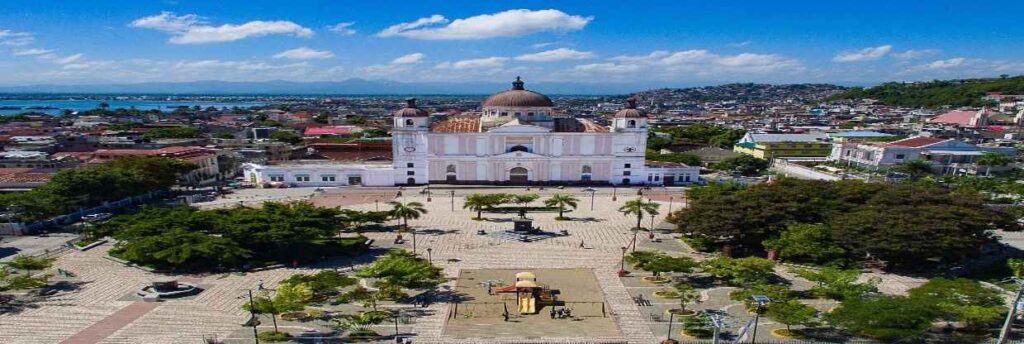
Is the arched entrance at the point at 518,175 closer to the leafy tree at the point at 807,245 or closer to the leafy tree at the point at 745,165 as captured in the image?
the leafy tree at the point at 745,165

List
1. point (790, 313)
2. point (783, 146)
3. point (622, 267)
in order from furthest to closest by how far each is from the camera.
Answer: point (783, 146) < point (622, 267) < point (790, 313)

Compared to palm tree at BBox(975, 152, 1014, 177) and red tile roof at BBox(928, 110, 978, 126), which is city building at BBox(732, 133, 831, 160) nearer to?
palm tree at BBox(975, 152, 1014, 177)

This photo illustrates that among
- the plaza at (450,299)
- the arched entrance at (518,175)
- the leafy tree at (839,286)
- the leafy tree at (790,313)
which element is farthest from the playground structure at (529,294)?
the arched entrance at (518,175)

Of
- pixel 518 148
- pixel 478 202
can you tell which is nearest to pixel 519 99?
pixel 518 148

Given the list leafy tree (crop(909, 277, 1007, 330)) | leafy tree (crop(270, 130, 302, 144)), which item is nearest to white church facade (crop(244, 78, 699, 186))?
leafy tree (crop(270, 130, 302, 144))

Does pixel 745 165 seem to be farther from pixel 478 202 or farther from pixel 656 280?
pixel 656 280

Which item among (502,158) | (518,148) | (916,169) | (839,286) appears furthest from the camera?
(916,169)
